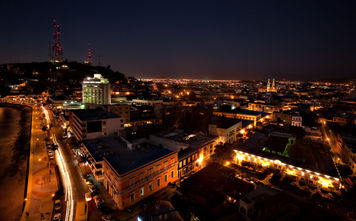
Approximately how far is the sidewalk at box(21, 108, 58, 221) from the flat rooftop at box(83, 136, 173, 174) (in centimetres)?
420

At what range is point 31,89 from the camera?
7462 cm

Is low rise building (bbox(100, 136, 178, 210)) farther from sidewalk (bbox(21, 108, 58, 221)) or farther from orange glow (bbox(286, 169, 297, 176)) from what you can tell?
orange glow (bbox(286, 169, 297, 176))

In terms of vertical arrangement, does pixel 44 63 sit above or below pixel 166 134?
above

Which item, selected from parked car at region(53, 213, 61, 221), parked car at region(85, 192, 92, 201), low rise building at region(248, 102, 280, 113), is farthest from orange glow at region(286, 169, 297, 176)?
low rise building at region(248, 102, 280, 113)

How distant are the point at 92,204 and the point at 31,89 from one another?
276 ft

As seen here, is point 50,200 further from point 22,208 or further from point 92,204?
point 92,204

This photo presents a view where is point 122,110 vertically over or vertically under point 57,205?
over

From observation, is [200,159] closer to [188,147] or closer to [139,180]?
[188,147]

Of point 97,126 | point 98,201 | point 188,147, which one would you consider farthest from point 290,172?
point 97,126

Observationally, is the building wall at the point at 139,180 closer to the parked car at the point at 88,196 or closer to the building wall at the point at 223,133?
the parked car at the point at 88,196

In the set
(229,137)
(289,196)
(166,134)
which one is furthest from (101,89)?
(289,196)

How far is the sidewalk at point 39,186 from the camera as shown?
1266 cm

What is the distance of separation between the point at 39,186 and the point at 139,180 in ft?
32.4

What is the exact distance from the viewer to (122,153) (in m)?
16.6
